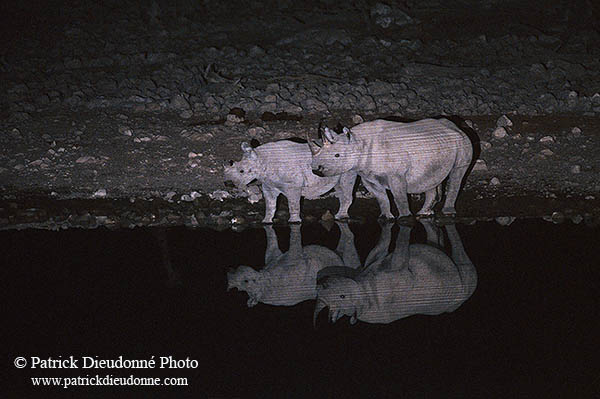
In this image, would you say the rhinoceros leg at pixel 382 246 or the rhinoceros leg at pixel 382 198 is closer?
the rhinoceros leg at pixel 382 246

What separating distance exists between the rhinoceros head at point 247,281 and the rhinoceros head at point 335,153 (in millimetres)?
1302

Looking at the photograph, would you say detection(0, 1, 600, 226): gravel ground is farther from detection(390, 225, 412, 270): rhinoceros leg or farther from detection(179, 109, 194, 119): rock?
detection(390, 225, 412, 270): rhinoceros leg

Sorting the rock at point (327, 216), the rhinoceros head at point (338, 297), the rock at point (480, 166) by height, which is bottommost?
the rock at point (480, 166)

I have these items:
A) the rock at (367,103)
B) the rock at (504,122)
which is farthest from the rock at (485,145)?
the rock at (367,103)

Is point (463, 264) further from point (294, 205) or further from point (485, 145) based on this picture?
point (485, 145)

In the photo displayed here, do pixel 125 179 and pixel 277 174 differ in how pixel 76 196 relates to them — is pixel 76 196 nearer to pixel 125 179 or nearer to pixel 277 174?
pixel 125 179

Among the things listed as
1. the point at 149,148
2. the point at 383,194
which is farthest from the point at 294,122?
the point at 383,194

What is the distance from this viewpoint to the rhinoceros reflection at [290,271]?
6.45m

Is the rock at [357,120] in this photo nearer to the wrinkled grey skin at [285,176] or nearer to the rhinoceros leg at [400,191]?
the wrinkled grey skin at [285,176]

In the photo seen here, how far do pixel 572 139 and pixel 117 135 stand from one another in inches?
223

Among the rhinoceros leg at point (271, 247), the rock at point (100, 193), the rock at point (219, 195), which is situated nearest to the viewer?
the rhinoceros leg at point (271, 247)

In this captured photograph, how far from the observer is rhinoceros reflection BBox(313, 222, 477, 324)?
6168 mm

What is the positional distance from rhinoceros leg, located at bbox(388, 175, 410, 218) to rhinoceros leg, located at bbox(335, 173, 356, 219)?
1.37 feet

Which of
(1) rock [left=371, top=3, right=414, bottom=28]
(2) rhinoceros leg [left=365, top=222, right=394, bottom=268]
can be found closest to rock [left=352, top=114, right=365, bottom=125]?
(2) rhinoceros leg [left=365, top=222, right=394, bottom=268]
